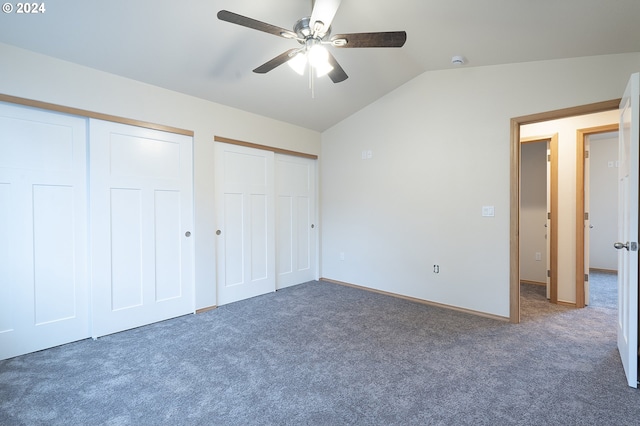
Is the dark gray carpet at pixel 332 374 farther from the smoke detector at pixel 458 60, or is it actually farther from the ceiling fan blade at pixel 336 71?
the smoke detector at pixel 458 60

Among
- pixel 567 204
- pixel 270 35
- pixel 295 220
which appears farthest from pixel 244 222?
pixel 567 204

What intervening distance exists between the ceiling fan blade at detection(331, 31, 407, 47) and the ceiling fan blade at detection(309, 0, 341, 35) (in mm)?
113

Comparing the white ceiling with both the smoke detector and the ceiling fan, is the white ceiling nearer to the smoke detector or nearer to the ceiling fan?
the smoke detector

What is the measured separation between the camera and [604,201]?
19.0 ft

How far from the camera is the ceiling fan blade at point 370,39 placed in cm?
192

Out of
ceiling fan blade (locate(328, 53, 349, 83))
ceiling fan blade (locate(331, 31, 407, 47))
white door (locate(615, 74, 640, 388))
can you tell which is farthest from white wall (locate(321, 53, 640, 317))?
ceiling fan blade (locate(331, 31, 407, 47))

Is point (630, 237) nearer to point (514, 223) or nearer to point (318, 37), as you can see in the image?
point (514, 223)

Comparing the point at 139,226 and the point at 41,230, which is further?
the point at 139,226

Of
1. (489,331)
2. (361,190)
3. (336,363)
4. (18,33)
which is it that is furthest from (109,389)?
(361,190)

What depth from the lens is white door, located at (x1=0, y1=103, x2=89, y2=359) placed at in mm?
2389

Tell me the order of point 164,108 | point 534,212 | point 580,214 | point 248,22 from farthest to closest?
point 534,212 → point 580,214 → point 164,108 → point 248,22

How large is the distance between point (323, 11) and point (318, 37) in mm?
265

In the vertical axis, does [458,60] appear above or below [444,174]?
above

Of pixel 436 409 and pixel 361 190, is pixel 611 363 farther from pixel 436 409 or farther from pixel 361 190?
pixel 361 190
